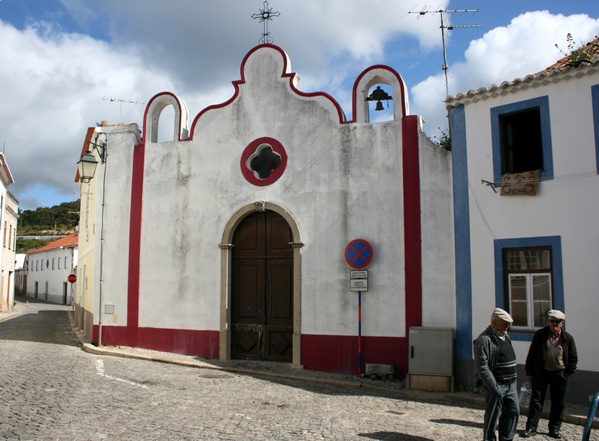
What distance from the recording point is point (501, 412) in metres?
6.24

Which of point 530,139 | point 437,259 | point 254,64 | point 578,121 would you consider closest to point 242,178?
Answer: point 254,64

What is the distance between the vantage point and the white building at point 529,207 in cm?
927

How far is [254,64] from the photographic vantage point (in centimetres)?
1357

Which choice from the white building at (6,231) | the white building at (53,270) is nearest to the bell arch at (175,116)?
the white building at (6,231)

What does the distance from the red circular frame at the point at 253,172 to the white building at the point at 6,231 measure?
22210mm

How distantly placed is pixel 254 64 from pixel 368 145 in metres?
3.61

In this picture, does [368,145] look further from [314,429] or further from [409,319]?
[314,429]

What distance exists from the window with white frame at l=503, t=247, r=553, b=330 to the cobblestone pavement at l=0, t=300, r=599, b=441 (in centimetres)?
171

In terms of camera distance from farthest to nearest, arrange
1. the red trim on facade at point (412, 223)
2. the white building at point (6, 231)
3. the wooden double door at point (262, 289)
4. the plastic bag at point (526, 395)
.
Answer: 1. the white building at point (6, 231)
2. the wooden double door at point (262, 289)
3. the red trim on facade at point (412, 223)
4. the plastic bag at point (526, 395)

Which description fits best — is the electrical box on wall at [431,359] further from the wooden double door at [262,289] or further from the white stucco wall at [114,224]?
the white stucco wall at [114,224]

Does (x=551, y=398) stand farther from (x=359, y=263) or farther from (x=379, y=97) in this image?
(x=379, y=97)

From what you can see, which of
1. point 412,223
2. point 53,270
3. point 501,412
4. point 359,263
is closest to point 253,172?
point 359,263

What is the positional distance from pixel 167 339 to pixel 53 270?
1693 inches

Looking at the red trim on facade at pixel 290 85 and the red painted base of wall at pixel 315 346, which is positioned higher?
the red trim on facade at pixel 290 85
